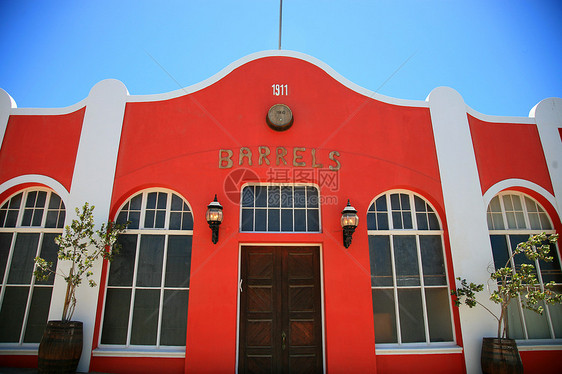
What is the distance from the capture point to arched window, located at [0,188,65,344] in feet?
20.0

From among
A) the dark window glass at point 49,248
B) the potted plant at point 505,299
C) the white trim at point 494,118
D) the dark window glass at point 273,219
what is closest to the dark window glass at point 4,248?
the dark window glass at point 49,248

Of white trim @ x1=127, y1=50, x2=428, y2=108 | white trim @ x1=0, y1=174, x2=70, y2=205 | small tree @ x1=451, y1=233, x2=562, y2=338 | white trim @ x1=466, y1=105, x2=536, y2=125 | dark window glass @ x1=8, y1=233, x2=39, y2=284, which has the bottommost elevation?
small tree @ x1=451, y1=233, x2=562, y2=338

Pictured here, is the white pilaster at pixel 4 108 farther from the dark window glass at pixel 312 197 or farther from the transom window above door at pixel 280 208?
the dark window glass at pixel 312 197

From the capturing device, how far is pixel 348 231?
6004 millimetres

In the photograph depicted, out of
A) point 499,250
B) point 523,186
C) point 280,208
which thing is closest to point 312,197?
point 280,208

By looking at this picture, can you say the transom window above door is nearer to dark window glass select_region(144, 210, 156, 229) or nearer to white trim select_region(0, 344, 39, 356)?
dark window glass select_region(144, 210, 156, 229)

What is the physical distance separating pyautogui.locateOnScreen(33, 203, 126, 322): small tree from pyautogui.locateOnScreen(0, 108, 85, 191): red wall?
106 cm

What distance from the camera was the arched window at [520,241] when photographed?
21.1 ft

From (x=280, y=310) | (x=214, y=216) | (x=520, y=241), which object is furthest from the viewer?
(x=520, y=241)

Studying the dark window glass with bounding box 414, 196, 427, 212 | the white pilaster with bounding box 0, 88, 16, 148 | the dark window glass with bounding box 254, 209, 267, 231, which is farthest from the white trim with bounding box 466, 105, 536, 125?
the white pilaster with bounding box 0, 88, 16, 148

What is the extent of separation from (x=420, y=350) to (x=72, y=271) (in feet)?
19.8

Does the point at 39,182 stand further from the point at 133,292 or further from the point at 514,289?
the point at 514,289

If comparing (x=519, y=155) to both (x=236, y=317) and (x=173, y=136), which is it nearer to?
(x=236, y=317)

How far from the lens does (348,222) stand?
594 cm
